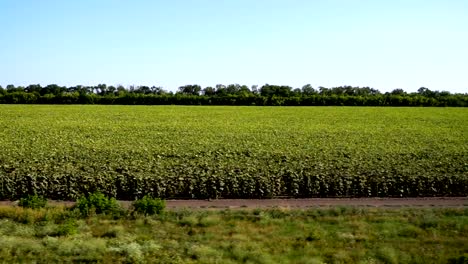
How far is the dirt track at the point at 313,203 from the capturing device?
18281 millimetres

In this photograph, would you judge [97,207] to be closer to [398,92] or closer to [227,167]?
[227,167]

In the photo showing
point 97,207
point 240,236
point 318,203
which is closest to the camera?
point 240,236

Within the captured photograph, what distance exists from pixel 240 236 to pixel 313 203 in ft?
19.2

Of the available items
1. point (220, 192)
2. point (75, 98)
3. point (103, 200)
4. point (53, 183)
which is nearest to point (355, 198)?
point (220, 192)

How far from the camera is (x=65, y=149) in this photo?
1015 inches

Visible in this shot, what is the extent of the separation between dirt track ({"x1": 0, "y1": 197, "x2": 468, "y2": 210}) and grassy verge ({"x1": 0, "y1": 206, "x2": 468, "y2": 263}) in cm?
141

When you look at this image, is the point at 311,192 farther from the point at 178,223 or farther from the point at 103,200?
the point at 103,200

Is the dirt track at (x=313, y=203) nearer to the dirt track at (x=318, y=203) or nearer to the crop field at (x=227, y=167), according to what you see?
the dirt track at (x=318, y=203)

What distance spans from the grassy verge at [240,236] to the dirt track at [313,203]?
141 cm

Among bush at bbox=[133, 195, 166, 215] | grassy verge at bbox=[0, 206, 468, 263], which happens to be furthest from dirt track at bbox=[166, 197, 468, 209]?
bush at bbox=[133, 195, 166, 215]

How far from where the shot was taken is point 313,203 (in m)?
19.0

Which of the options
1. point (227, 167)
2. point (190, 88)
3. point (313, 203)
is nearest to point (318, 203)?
point (313, 203)

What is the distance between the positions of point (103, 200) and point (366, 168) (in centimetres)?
1154

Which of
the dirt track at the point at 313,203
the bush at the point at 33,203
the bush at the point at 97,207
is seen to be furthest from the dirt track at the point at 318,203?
the bush at the point at 33,203
